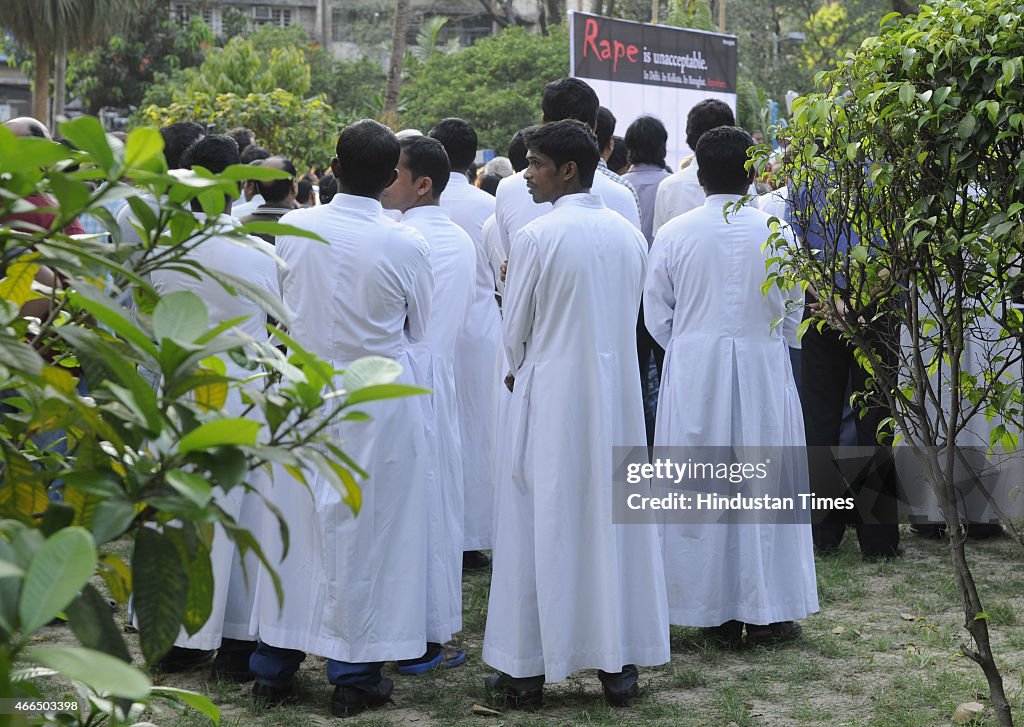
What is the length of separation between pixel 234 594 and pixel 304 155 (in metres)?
10.5

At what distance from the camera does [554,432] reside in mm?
4344

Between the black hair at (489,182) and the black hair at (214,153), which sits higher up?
the black hair at (489,182)

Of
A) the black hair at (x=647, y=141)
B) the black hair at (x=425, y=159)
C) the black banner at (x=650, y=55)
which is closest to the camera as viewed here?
the black hair at (x=425, y=159)

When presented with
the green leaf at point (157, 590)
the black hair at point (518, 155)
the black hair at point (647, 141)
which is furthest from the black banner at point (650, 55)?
the green leaf at point (157, 590)

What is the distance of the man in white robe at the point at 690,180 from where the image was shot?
6754mm

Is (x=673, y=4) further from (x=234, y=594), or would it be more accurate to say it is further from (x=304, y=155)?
(x=234, y=594)

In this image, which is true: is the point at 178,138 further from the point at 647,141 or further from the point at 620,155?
the point at 620,155

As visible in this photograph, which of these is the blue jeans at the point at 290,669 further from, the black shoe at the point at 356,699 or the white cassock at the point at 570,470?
the white cassock at the point at 570,470

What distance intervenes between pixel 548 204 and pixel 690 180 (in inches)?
61.9

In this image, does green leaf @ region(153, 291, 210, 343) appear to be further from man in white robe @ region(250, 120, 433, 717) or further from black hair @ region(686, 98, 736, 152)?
black hair @ region(686, 98, 736, 152)

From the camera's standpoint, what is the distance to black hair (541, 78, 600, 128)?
A: 6.09m

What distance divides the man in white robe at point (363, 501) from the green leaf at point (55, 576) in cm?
320

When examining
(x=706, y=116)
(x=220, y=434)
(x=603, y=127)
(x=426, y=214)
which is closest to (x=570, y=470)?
(x=426, y=214)

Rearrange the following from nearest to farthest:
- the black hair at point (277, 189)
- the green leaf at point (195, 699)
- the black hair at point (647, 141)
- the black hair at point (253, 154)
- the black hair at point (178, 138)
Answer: the green leaf at point (195, 699) → the black hair at point (277, 189) → the black hair at point (178, 138) → the black hair at point (253, 154) → the black hair at point (647, 141)
